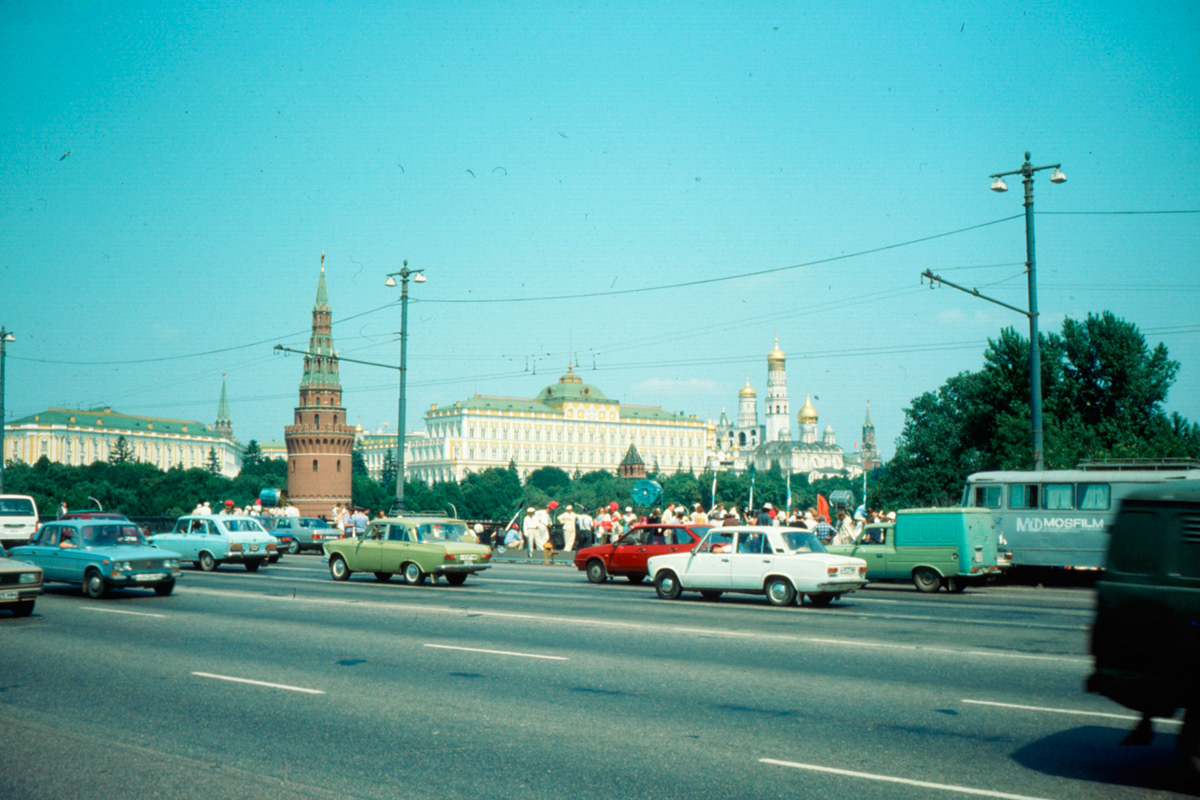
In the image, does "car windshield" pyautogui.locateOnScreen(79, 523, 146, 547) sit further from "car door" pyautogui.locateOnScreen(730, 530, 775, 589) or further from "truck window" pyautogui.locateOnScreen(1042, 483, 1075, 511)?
"truck window" pyautogui.locateOnScreen(1042, 483, 1075, 511)

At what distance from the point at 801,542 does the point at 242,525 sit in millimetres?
17676

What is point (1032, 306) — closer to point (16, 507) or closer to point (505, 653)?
point (505, 653)

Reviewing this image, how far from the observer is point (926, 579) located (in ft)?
82.6

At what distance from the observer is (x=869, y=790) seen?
22.9 feet

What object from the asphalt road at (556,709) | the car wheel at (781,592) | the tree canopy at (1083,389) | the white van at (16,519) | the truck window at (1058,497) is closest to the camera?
the asphalt road at (556,709)

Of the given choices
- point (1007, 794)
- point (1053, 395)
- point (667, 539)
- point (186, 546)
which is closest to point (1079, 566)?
point (667, 539)

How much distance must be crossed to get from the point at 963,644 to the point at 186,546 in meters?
23.5

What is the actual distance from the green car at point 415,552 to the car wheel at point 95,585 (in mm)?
6342

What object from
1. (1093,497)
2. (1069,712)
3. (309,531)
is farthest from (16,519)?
(1069,712)

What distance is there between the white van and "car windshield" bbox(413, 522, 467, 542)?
60.2 feet

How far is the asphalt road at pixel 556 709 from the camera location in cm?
727

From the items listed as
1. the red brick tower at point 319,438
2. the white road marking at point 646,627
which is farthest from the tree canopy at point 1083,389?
the red brick tower at point 319,438

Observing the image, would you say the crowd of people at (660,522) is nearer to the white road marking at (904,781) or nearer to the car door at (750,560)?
the car door at (750,560)

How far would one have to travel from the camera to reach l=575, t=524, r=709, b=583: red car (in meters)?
25.3
